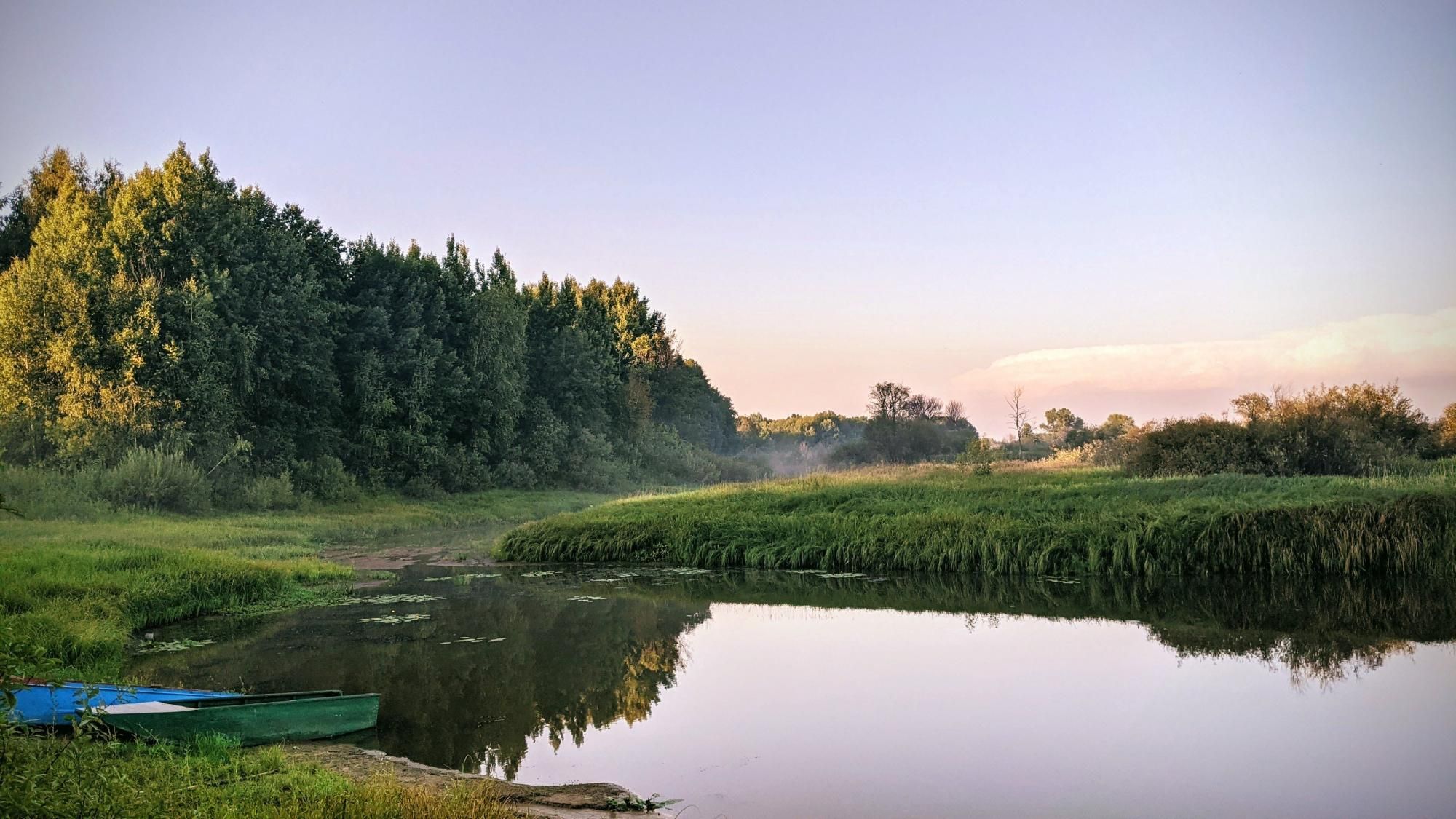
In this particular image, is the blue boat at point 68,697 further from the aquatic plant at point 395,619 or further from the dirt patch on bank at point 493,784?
the aquatic plant at point 395,619

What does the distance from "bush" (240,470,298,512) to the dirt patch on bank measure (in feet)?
79.8

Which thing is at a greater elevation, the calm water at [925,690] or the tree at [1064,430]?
the tree at [1064,430]

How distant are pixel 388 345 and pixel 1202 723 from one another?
36.9m

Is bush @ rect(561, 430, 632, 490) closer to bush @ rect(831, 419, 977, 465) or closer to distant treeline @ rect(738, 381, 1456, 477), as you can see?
bush @ rect(831, 419, 977, 465)

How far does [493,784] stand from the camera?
5.87m

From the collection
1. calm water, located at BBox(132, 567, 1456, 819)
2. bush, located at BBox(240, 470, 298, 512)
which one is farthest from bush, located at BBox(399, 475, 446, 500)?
calm water, located at BBox(132, 567, 1456, 819)

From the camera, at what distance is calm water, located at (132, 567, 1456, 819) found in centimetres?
667


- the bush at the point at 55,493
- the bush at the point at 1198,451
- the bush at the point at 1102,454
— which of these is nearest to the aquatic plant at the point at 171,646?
the bush at the point at 55,493

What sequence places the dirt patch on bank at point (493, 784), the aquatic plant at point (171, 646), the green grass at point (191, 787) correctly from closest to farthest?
the green grass at point (191, 787)
the dirt patch on bank at point (493, 784)
the aquatic plant at point (171, 646)

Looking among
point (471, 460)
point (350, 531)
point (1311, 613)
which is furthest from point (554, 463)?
point (1311, 613)

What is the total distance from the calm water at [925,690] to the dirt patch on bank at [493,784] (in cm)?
49

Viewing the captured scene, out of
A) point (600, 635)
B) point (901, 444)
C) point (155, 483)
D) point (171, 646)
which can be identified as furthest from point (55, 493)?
point (901, 444)

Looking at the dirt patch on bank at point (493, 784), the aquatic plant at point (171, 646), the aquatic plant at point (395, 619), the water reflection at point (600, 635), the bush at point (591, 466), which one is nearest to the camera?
the dirt patch on bank at point (493, 784)

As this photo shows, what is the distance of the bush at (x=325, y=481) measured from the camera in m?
32.9
